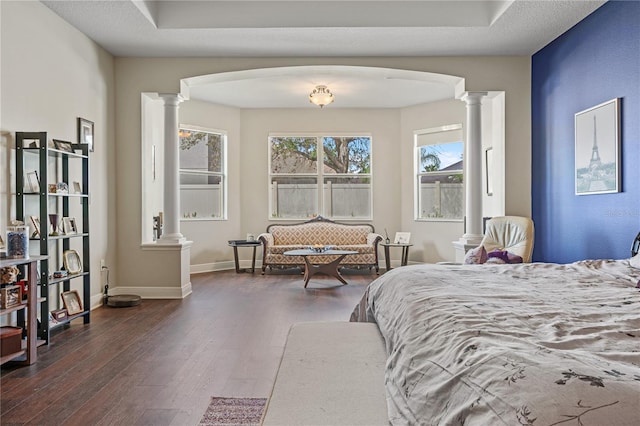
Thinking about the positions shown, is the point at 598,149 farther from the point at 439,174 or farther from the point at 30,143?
the point at 30,143

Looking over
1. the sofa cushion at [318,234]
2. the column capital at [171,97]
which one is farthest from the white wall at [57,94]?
the sofa cushion at [318,234]

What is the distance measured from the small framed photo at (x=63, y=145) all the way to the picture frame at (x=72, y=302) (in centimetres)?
128

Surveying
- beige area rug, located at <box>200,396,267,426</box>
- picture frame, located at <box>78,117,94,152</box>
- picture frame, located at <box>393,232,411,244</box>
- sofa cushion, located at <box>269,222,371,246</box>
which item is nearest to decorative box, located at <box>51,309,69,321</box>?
picture frame, located at <box>78,117,94,152</box>

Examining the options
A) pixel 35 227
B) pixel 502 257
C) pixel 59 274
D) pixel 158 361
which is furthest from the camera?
pixel 502 257

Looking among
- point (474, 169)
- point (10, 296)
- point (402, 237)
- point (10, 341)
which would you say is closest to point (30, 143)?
point (10, 296)

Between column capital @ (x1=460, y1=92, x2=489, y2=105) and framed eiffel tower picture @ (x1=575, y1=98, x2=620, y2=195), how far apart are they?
1259mm

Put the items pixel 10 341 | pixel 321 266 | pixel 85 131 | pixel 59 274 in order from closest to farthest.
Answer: pixel 10 341, pixel 59 274, pixel 85 131, pixel 321 266

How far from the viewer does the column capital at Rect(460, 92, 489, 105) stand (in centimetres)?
547

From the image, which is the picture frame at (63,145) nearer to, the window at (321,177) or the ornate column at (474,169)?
the ornate column at (474,169)

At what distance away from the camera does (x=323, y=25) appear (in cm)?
456

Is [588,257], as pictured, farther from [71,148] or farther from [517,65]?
[71,148]

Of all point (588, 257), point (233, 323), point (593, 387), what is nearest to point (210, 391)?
point (233, 323)

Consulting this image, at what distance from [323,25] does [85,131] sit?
2641 mm

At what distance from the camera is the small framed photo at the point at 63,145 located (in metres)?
4.02
